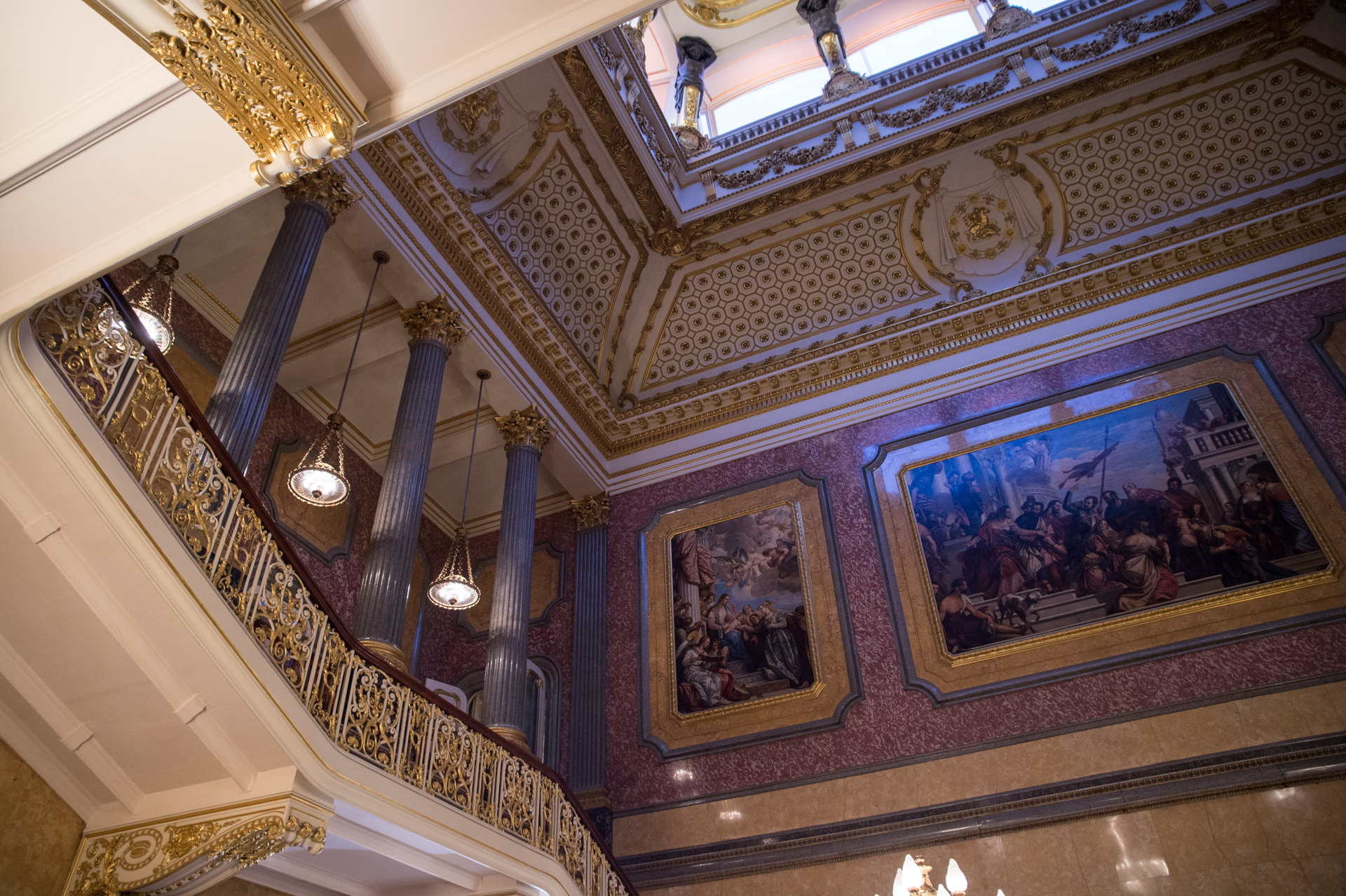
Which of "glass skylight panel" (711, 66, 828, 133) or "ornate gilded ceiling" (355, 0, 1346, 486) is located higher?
"glass skylight panel" (711, 66, 828, 133)

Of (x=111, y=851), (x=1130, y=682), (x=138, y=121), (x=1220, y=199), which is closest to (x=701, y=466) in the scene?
(x=1130, y=682)

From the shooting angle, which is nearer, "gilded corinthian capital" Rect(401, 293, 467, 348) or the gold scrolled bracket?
the gold scrolled bracket

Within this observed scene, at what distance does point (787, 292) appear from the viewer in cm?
1127

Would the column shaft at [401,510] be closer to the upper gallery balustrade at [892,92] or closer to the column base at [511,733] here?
the column base at [511,733]

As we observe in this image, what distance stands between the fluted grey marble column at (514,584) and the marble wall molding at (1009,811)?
76.1 inches

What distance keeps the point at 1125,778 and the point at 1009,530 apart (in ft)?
8.21

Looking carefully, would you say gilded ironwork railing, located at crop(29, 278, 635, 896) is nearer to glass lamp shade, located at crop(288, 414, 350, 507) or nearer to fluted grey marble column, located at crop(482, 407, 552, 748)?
fluted grey marble column, located at crop(482, 407, 552, 748)

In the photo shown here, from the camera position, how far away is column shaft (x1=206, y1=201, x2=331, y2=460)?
5820 mm

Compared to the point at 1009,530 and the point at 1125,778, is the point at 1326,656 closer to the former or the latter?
the point at 1125,778

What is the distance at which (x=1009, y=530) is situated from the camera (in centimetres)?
870

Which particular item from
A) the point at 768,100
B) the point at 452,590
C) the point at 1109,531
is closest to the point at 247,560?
the point at 452,590

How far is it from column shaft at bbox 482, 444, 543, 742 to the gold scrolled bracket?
3.44 m

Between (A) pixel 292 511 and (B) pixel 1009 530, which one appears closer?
(B) pixel 1009 530

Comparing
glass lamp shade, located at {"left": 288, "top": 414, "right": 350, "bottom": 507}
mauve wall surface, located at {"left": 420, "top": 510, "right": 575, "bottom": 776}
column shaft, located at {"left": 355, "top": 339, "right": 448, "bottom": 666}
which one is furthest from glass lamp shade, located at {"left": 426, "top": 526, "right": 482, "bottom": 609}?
mauve wall surface, located at {"left": 420, "top": 510, "right": 575, "bottom": 776}
